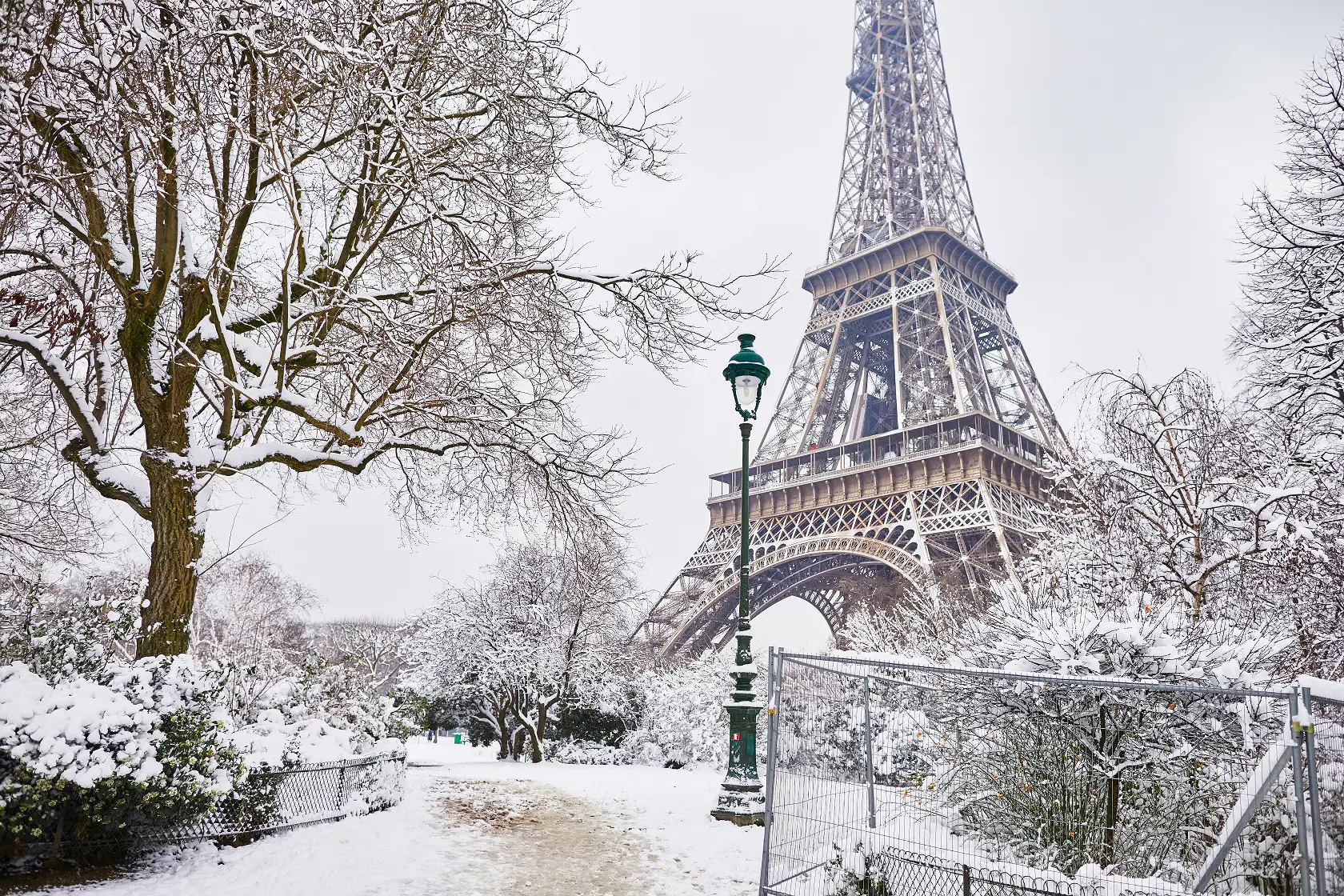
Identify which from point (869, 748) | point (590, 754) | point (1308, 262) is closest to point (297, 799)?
point (869, 748)

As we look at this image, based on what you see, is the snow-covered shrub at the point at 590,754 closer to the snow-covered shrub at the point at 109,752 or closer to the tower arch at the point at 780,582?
the tower arch at the point at 780,582

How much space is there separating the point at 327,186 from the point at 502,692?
16.6 metres

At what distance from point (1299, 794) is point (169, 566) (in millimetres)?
8108

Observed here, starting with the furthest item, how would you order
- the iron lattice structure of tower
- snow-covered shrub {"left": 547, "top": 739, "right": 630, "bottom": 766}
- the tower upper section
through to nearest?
the tower upper section, the iron lattice structure of tower, snow-covered shrub {"left": 547, "top": 739, "right": 630, "bottom": 766}

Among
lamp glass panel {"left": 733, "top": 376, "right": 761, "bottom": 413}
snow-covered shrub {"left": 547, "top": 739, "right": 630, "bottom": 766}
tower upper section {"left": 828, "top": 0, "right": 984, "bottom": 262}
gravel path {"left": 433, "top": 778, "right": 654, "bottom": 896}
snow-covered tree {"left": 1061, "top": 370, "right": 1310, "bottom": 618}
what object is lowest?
snow-covered shrub {"left": 547, "top": 739, "right": 630, "bottom": 766}

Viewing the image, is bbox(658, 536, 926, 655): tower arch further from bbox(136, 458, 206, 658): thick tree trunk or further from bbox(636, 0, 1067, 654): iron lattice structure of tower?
bbox(136, 458, 206, 658): thick tree trunk

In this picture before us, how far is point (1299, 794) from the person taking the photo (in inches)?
150

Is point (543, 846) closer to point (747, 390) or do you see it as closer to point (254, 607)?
point (747, 390)

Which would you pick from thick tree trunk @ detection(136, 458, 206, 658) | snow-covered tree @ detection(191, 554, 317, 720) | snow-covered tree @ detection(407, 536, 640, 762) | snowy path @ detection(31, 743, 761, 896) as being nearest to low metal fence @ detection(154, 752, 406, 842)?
snowy path @ detection(31, 743, 761, 896)

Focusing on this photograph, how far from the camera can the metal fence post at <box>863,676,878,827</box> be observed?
6109 mm

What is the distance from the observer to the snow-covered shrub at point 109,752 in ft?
17.1

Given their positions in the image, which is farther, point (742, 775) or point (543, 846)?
point (742, 775)

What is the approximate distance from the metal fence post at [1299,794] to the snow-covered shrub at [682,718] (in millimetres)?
14865

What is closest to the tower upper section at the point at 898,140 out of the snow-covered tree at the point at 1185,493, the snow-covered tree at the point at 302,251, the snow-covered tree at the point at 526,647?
the snow-covered tree at the point at 526,647
